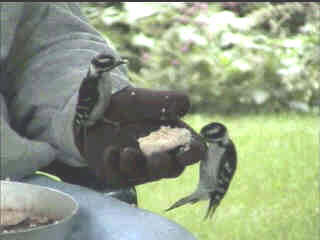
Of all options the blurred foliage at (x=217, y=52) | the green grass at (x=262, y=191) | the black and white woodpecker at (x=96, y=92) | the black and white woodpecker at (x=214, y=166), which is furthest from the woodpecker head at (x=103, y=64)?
the blurred foliage at (x=217, y=52)

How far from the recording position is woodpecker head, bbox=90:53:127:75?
98 centimetres

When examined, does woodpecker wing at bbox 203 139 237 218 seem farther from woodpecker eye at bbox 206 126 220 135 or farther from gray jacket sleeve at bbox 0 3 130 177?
gray jacket sleeve at bbox 0 3 130 177

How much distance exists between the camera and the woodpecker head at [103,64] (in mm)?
980

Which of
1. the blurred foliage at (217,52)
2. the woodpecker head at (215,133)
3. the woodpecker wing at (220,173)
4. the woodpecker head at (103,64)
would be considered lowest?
the blurred foliage at (217,52)

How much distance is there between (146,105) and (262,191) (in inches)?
96.3

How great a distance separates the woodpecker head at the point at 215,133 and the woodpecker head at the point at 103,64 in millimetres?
146

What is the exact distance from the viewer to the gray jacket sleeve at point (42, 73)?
1.20 metres

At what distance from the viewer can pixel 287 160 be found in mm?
3754

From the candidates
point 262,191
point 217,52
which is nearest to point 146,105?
point 262,191

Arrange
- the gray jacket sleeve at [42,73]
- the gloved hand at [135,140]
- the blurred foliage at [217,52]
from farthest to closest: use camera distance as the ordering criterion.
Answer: the blurred foliage at [217,52]
the gray jacket sleeve at [42,73]
the gloved hand at [135,140]

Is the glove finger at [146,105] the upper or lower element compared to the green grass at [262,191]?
upper

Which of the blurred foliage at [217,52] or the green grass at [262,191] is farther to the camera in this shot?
the blurred foliage at [217,52]

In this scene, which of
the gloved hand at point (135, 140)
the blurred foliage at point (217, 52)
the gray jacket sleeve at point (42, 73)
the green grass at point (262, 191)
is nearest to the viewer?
the gloved hand at point (135, 140)

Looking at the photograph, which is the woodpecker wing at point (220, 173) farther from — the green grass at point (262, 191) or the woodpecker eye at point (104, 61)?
the green grass at point (262, 191)
